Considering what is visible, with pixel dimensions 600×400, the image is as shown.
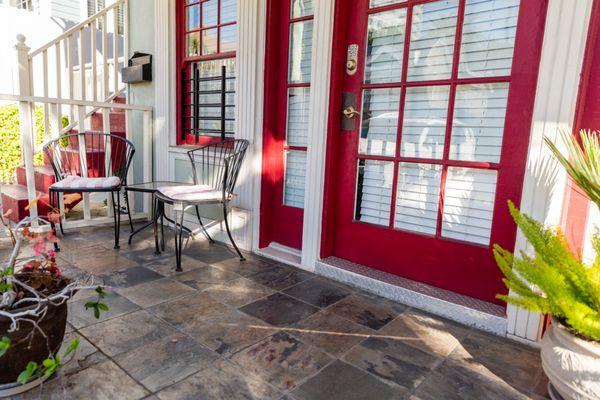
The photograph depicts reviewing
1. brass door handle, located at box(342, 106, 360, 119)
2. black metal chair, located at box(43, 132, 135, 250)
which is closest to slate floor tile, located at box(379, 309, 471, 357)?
brass door handle, located at box(342, 106, 360, 119)

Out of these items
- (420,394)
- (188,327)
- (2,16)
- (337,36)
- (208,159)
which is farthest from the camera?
(2,16)

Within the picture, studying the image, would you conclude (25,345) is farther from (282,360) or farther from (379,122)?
(379,122)

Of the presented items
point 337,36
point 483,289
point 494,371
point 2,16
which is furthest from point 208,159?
point 2,16

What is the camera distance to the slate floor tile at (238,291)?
2.01 meters

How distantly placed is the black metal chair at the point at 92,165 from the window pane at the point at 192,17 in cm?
111

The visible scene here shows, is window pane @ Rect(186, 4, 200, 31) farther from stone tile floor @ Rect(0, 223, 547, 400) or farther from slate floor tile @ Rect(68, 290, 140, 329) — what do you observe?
slate floor tile @ Rect(68, 290, 140, 329)

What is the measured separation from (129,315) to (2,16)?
6823 millimetres

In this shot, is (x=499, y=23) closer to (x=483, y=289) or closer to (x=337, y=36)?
(x=337, y=36)

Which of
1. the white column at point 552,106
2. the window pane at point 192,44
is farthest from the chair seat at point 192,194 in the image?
the white column at point 552,106

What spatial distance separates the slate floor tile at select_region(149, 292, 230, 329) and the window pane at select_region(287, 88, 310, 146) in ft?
3.90

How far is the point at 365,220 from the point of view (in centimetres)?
233

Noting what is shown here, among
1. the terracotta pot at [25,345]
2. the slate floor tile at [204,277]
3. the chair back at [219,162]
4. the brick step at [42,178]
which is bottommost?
the slate floor tile at [204,277]

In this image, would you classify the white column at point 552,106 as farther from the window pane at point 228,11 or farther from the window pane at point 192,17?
the window pane at point 192,17

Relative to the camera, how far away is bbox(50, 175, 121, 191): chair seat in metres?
2.62
